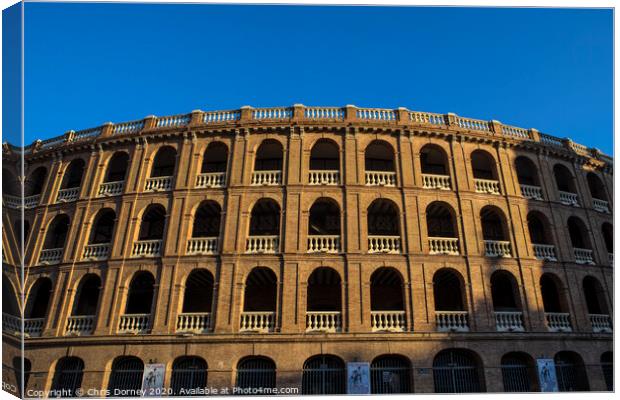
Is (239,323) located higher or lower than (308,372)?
higher

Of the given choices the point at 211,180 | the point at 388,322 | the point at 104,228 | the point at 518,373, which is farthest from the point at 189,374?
the point at 518,373

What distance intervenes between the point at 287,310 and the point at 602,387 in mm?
13124

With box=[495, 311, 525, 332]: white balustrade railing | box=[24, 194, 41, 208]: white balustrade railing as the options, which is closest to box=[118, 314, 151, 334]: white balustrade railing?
box=[24, 194, 41, 208]: white balustrade railing

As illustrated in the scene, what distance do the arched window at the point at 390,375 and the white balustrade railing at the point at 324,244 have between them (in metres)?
4.70

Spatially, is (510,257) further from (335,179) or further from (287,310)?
(287,310)

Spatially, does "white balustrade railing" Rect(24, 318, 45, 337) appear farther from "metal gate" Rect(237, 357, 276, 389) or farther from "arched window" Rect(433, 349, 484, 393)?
"arched window" Rect(433, 349, 484, 393)

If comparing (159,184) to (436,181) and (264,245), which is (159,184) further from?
(436,181)

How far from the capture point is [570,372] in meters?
17.4

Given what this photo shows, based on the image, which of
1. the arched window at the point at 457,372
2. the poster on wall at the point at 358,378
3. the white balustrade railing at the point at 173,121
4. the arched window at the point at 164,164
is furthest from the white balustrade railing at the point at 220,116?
the arched window at the point at 457,372

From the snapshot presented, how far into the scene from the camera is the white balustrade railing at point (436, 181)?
19.8m

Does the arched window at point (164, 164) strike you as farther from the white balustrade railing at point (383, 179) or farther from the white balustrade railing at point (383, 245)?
the white balustrade railing at point (383, 245)

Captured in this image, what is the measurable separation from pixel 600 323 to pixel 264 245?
15089 mm

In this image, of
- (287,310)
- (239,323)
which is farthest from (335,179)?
(239,323)

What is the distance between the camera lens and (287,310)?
16828 mm
